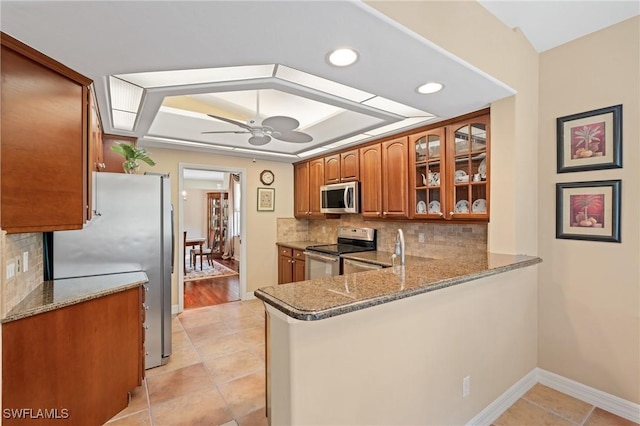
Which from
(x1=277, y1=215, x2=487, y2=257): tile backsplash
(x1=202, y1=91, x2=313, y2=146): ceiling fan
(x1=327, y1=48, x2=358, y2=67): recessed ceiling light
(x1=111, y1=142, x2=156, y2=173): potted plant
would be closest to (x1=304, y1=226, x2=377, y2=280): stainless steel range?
(x1=277, y1=215, x2=487, y2=257): tile backsplash

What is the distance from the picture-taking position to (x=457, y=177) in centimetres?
284

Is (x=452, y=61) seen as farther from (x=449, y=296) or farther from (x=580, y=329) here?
(x=580, y=329)

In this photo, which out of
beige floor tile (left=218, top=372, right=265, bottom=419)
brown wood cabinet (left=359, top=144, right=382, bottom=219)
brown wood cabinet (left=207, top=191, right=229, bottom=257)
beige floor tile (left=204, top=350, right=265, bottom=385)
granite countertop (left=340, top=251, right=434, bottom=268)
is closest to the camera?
beige floor tile (left=218, top=372, right=265, bottom=419)

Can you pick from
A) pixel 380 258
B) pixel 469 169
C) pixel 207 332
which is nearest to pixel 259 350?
pixel 207 332

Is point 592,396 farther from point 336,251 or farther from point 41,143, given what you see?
point 41,143

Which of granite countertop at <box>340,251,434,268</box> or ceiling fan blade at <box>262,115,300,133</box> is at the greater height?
ceiling fan blade at <box>262,115,300,133</box>

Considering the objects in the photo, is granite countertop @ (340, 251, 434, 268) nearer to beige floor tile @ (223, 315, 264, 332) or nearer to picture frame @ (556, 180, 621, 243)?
picture frame @ (556, 180, 621, 243)

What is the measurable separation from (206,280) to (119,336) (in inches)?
166

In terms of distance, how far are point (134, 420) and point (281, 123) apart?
242cm

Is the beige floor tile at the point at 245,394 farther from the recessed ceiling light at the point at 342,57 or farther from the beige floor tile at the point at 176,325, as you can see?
the recessed ceiling light at the point at 342,57

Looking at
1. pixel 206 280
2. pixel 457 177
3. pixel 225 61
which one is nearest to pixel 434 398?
pixel 457 177

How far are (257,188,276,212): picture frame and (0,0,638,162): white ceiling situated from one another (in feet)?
7.95

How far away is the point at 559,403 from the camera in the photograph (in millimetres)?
2230

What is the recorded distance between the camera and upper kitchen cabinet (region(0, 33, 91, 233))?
1.50 meters
